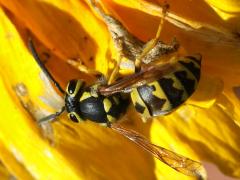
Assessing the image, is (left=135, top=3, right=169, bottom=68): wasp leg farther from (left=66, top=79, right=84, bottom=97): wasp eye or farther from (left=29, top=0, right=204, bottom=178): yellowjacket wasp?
(left=66, top=79, right=84, bottom=97): wasp eye

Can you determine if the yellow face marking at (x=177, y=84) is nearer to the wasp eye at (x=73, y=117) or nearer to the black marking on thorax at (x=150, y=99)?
the black marking on thorax at (x=150, y=99)

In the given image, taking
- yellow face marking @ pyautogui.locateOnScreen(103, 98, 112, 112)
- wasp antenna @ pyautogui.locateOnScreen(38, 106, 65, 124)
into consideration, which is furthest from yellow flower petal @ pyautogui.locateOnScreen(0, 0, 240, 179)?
yellow face marking @ pyautogui.locateOnScreen(103, 98, 112, 112)

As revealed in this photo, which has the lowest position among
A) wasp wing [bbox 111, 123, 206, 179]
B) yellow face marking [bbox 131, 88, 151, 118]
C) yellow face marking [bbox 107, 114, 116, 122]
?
wasp wing [bbox 111, 123, 206, 179]

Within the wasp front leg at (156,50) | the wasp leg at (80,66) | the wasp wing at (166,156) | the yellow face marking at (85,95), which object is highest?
the wasp leg at (80,66)

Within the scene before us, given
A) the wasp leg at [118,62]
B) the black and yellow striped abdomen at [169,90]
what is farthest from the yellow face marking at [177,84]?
the wasp leg at [118,62]

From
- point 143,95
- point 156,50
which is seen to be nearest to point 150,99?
point 143,95
